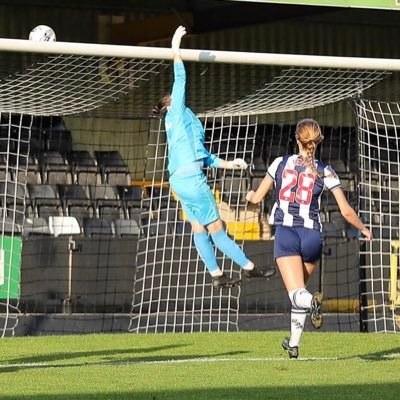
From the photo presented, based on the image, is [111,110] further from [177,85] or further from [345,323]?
[177,85]

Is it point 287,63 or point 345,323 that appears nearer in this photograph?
point 287,63

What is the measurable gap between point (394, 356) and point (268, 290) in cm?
531

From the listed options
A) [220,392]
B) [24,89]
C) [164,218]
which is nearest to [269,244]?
[164,218]

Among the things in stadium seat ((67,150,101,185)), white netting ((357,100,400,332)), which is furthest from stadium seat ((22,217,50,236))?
white netting ((357,100,400,332))

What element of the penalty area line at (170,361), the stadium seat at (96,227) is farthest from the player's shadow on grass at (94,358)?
the stadium seat at (96,227)

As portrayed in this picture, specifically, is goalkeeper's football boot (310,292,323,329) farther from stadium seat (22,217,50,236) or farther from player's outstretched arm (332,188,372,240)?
stadium seat (22,217,50,236)

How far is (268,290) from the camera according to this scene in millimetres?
16203

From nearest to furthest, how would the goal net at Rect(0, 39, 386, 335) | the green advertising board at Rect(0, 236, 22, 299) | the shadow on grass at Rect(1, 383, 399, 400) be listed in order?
the shadow on grass at Rect(1, 383, 399, 400)
the goal net at Rect(0, 39, 386, 335)
the green advertising board at Rect(0, 236, 22, 299)

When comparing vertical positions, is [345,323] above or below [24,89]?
below

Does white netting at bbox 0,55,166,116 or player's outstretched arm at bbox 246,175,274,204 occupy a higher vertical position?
white netting at bbox 0,55,166,116

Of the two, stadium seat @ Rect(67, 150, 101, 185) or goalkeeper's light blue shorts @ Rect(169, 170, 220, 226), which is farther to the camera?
stadium seat @ Rect(67, 150, 101, 185)

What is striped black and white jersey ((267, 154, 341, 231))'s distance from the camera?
9.99 m

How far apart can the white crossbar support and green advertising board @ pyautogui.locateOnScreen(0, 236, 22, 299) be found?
4240 millimetres

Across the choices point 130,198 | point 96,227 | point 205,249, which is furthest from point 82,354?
point 130,198
